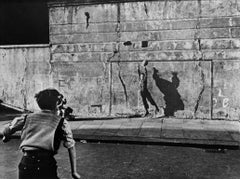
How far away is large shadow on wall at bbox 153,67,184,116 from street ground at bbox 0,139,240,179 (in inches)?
133

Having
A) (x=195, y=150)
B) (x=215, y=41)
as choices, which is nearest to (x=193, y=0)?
(x=215, y=41)

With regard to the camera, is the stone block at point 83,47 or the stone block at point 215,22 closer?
the stone block at point 215,22

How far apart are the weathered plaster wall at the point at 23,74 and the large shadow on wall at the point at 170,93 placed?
418 centimetres

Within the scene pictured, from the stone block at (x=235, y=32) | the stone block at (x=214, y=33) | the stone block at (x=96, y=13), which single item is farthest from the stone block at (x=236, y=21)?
the stone block at (x=96, y=13)

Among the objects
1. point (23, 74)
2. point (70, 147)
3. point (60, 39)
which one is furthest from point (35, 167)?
point (23, 74)

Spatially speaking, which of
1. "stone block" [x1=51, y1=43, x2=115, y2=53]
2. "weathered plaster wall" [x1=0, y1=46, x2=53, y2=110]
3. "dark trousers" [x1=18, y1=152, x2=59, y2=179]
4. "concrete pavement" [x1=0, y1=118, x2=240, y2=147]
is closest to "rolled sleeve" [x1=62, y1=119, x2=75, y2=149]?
"dark trousers" [x1=18, y1=152, x2=59, y2=179]

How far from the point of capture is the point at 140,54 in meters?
11.3

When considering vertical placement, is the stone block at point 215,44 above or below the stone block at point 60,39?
below

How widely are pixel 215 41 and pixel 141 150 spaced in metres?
5.19

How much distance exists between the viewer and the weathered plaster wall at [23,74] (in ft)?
40.3

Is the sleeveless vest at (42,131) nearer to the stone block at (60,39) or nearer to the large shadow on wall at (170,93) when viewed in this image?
the large shadow on wall at (170,93)

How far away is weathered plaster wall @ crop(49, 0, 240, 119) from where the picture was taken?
10.7 meters

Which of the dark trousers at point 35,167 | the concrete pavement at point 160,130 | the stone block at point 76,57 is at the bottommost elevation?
the concrete pavement at point 160,130

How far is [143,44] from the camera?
37.0ft
